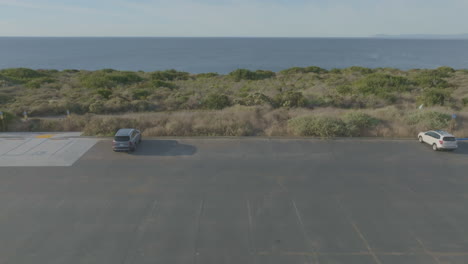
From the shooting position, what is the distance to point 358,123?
70.5 feet

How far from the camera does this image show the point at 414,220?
10758mm

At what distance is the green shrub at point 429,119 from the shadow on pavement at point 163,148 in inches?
635

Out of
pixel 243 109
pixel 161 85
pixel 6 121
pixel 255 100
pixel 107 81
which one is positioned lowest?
pixel 6 121

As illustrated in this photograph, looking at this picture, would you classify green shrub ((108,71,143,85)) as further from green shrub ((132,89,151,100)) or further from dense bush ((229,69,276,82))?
dense bush ((229,69,276,82))

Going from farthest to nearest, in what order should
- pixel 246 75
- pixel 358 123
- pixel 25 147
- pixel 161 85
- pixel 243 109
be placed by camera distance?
pixel 246 75, pixel 161 85, pixel 243 109, pixel 358 123, pixel 25 147

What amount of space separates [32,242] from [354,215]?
10722mm

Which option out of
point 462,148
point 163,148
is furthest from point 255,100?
point 462,148

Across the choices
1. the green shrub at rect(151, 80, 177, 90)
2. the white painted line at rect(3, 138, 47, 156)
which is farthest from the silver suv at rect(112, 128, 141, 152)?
the green shrub at rect(151, 80, 177, 90)

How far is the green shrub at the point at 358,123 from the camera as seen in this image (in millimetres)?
20984

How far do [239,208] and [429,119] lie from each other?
58.8 feet

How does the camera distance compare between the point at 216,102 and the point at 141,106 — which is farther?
the point at 216,102

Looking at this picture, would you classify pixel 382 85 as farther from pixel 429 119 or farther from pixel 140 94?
pixel 140 94

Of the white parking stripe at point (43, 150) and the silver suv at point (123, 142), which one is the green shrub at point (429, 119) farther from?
the white parking stripe at point (43, 150)

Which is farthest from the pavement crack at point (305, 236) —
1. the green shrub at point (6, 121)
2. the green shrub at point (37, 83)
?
the green shrub at point (37, 83)
